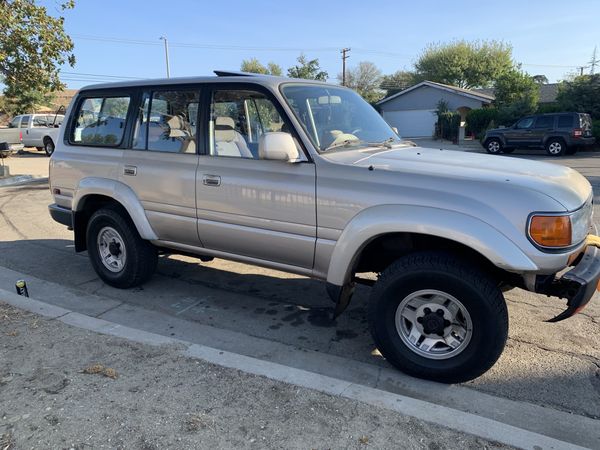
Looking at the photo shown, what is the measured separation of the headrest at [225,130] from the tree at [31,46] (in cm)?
1003

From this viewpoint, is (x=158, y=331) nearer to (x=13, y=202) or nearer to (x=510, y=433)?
(x=510, y=433)

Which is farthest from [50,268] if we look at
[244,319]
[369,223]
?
[369,223]

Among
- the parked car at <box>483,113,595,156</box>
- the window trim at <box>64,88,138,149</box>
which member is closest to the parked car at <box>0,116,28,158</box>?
the window trim at <box>64,88,138,149</box>

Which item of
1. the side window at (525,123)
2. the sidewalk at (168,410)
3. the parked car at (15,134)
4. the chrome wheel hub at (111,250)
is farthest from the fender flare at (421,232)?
the parked car at (15,134)

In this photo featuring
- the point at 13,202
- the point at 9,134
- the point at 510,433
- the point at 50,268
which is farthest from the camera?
the point at 9,134

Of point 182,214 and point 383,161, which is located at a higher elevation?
point 383,161

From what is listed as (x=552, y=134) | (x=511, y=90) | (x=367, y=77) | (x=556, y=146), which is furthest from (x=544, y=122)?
(x=367, y=77)

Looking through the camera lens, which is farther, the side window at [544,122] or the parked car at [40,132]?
the parked car at [40,132]

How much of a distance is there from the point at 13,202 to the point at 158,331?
814 centimetres

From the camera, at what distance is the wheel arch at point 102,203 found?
4.46 meters

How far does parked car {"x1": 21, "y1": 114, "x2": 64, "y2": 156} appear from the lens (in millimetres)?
22016

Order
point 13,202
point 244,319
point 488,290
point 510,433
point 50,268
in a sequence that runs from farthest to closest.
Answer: point 13,202 → point 50,268 → point 244,319 → point 488,290 → point 510,433

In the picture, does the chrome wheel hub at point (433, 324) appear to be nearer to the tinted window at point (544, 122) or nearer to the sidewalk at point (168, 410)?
the sidewalk at point (168, 410)

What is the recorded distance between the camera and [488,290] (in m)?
2.90
